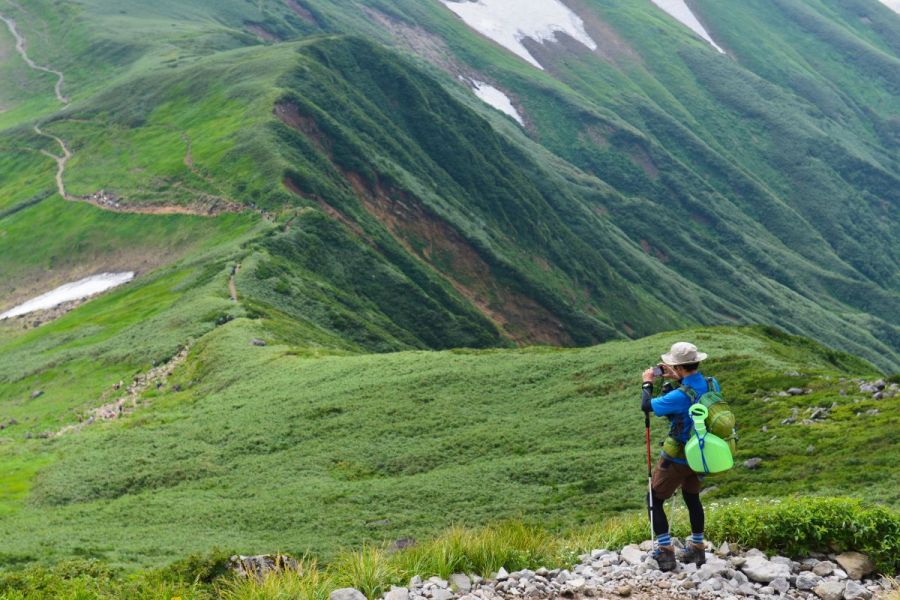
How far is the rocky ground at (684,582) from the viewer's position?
15.1 metres

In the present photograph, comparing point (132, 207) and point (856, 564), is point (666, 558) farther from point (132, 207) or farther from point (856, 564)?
point (132, 207)

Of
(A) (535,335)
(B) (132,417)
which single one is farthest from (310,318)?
(A) (535,335)

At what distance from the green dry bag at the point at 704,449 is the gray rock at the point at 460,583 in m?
4.40

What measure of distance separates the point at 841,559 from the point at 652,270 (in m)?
178

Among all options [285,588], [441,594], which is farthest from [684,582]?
[285,588]

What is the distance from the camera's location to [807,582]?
15.5 metres

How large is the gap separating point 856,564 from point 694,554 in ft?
A: 9.35

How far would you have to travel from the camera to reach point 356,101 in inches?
6068

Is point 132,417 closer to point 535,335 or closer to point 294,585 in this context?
point 294,585

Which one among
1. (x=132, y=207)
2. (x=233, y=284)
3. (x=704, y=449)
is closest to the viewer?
(x=704, y=449)

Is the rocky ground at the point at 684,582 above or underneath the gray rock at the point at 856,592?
underneath

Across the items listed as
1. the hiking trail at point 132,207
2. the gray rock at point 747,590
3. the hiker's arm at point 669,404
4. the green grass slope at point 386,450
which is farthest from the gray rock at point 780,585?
the hiking trail at point 132,207

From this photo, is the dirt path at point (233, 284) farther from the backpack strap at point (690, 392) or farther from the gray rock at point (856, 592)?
the gray rock at point (856, 592)

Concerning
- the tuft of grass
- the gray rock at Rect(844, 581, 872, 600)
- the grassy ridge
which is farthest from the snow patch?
the gray rock at Rect(844, 581, 872, 600)
